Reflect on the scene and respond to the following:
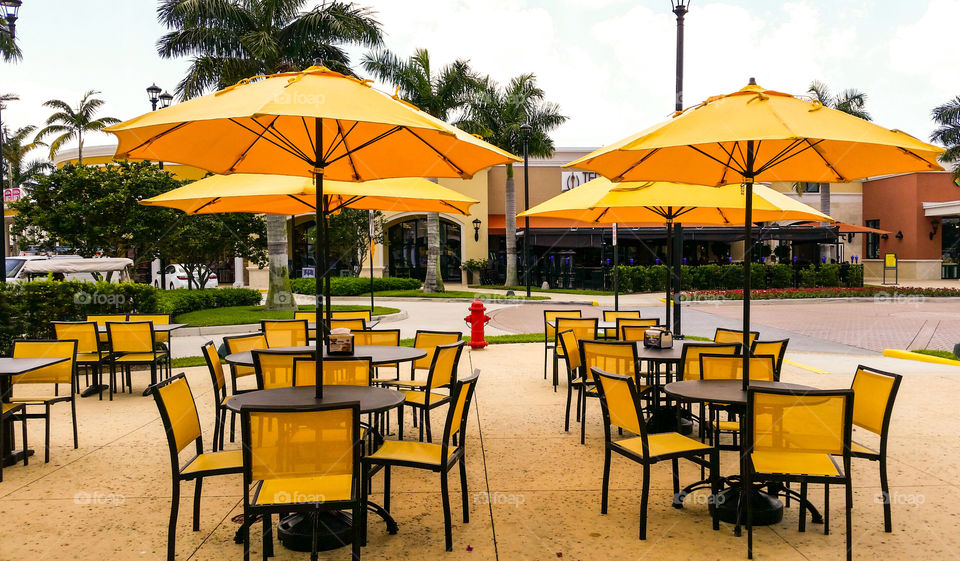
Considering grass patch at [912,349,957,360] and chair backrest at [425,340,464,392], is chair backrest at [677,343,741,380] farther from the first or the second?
grass patch at [912,349,957,360]

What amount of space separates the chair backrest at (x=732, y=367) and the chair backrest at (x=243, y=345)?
4.25 m

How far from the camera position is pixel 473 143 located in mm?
5086

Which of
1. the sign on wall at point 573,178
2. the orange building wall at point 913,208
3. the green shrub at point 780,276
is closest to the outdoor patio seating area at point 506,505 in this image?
the green shrub at point 780,276

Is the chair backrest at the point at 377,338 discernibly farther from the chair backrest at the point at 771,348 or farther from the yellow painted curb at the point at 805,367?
the yellow painted curb at the point at 805,367

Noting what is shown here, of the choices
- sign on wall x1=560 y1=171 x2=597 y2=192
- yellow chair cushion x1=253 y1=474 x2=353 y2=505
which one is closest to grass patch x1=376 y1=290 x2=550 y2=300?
sign on wall x1=560 y1=171 x2=597 y2=192

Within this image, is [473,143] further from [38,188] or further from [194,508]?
[38,188]

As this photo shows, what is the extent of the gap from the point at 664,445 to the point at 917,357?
947cm

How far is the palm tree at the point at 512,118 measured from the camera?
1234 inches

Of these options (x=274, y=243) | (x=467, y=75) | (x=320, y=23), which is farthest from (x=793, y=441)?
(x=467, y=75)

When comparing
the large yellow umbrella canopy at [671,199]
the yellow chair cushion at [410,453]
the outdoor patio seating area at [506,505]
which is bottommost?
the outdoor patio seating area at [506,505]

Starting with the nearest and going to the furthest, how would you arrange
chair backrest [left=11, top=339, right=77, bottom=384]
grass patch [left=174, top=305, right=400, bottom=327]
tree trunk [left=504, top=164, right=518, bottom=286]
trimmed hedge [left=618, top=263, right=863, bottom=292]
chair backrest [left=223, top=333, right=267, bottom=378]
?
chair backrest [left=11, top=339, right=77, bottom=384], chair backrest [left=223, top=333, right=267, bottom=378], grass patch [left=174, top=305, right=400, bottom=327], trimmed hedge [left=618, top=263, right=863, bottom=292], tree trunk [left=504, top=164, right=518, bottom=286]

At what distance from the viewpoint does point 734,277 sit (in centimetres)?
3061

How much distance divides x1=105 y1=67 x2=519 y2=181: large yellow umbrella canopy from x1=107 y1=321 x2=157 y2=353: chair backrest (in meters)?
3.26

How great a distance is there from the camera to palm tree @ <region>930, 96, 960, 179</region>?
38.4 meters
